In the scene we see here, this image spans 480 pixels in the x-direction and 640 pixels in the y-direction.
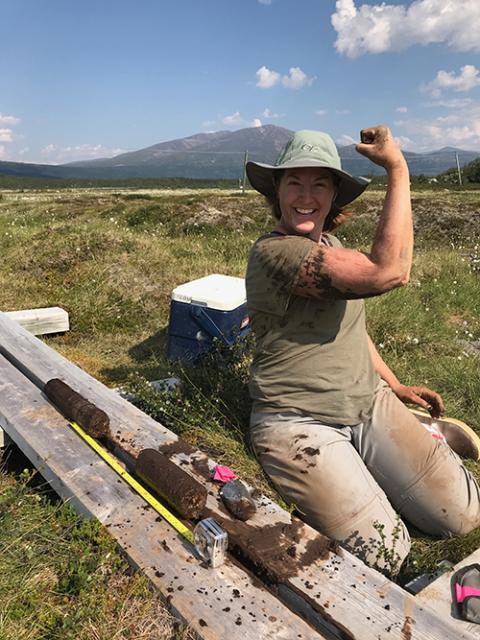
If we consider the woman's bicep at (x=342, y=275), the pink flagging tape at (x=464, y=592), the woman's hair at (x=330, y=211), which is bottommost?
the pink flagging tape at (x=464, y=592)

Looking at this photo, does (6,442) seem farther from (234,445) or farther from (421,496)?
(421,496)

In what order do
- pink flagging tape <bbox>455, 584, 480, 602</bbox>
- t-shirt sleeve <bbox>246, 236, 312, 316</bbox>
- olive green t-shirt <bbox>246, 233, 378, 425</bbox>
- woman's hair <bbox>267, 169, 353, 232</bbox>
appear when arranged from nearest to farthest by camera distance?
pink flagging tape <bbox>455, 584, 480, 602</bbox>
t-shirt sleeve <bbox>246, 236, 312, 316</bbox>
olive green t-shirt <bbox>246, 233, 378, 425</bbox>
woman's hair <bbox>267, 169, 353, 232</bbox>

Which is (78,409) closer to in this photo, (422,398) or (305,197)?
(305,197)

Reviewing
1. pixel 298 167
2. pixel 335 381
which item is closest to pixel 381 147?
pixel 298 167

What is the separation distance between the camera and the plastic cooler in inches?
199

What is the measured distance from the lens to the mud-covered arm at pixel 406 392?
347 cm

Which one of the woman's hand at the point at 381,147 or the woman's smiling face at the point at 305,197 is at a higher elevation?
the woman's hand at the point at 381,147

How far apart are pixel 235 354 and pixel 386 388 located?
1.50 meters

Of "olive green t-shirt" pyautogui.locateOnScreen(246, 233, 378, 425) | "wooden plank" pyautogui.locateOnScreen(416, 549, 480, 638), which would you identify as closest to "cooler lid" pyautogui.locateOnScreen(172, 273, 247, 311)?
"olive green t-shirt" pyautogui.locateOnScreen(246, 233, 378, 425)

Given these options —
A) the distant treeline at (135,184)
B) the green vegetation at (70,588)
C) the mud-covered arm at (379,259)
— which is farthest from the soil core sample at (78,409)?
the distant treeline at (135,184)

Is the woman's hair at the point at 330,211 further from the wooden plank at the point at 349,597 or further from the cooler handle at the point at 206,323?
the cooler handle at the point at 206,323

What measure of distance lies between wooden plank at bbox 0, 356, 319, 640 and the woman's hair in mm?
1706

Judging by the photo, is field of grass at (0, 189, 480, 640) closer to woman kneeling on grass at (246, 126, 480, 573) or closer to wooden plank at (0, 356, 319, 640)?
wooden plank at (0, 356, 319, 640)

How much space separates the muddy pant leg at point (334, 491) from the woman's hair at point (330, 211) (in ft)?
3.98
